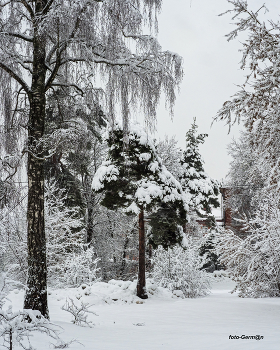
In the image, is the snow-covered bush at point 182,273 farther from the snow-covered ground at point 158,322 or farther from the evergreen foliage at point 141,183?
the evergreen foliage at point 141,183

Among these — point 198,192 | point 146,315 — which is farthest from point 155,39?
point 198,192

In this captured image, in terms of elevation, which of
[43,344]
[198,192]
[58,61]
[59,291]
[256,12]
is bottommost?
[59,291]

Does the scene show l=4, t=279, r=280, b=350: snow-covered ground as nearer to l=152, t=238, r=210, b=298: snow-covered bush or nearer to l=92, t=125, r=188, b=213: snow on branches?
l=152, t=238, r=210, b=298: snow-covered bush

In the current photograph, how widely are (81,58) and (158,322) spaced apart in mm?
5916

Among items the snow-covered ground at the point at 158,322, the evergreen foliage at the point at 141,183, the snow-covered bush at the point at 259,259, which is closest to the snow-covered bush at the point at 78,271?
the snow-covered ground at the point at 158,322

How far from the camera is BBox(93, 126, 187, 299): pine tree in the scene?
12125mm

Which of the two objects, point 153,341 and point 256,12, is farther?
point 256,12

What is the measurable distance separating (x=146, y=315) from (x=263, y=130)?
565 cm

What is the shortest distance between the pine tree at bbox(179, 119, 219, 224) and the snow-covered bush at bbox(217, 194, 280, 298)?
10.4 meters

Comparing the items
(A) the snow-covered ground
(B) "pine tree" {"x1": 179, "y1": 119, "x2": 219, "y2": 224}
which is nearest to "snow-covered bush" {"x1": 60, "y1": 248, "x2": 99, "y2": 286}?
(A) the snow-covered ground

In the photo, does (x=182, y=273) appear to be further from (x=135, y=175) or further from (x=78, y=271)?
(x=135, y=175)

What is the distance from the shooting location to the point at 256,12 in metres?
6.84

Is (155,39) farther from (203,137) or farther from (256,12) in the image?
(203,137)

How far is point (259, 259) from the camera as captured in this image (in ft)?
33.0
